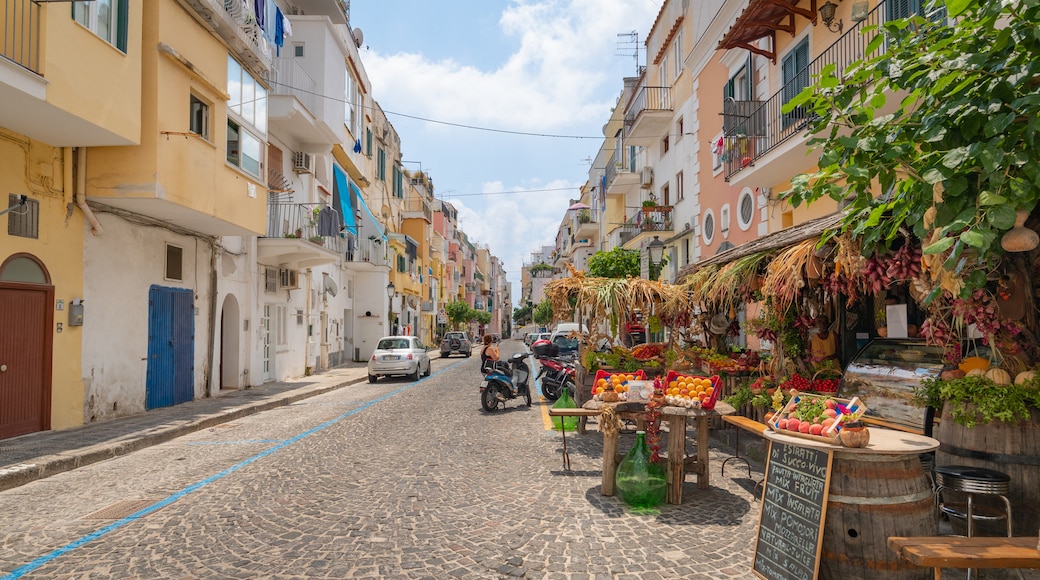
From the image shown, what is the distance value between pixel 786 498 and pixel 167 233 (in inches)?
519

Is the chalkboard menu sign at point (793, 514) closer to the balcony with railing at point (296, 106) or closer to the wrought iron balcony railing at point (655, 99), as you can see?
the balcony with railing at point (296, 106)

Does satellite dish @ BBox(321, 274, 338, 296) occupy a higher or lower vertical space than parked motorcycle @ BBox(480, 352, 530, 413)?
higher

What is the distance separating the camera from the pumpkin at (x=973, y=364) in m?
4.82

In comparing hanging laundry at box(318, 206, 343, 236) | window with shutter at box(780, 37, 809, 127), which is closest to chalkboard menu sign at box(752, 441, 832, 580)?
window with shutter at box(780, 37, 809, 127)

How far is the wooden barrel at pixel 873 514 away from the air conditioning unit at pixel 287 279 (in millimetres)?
18573

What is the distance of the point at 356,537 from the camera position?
16.7 ft

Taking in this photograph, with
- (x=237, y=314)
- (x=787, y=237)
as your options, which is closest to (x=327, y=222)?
(x=237, y=314)

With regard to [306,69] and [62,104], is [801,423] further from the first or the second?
[306,69]

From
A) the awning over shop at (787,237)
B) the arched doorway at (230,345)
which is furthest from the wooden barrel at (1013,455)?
the arched doorway at (230,345)

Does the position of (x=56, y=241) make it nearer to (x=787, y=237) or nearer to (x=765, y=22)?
(x=787, y=237)

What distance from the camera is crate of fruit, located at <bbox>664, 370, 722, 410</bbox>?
6301 mm

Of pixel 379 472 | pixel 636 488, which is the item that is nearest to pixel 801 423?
pixel 636 488

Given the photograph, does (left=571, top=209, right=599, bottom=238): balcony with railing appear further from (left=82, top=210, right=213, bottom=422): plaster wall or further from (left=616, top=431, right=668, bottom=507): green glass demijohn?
(left=616, top=431, right=668, bottom=507): green glass demijohn

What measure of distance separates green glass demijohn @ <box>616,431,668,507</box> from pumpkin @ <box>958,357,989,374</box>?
2699 millimetres
